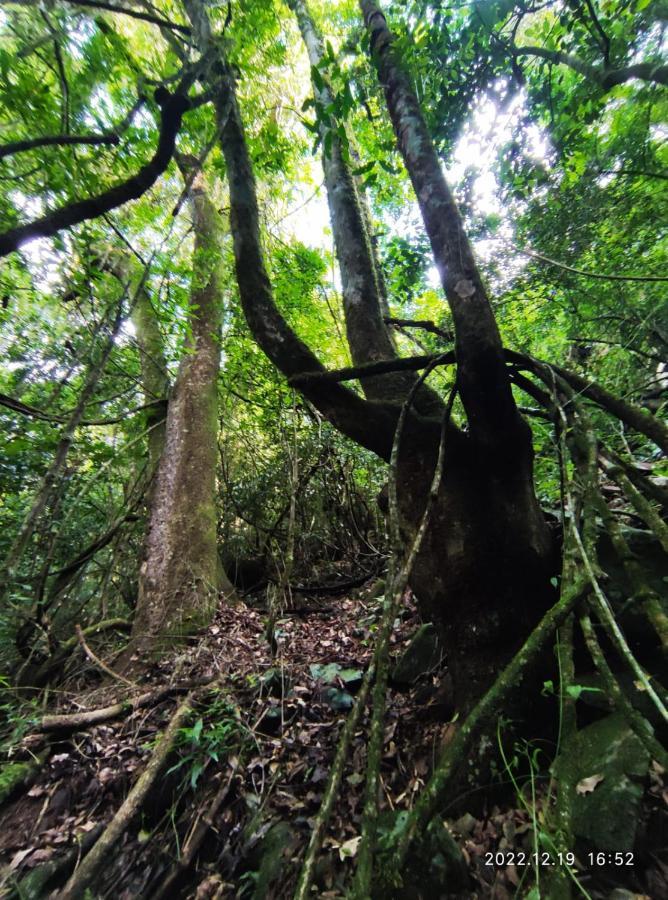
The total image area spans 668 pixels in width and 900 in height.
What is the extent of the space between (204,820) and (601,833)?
6.76 feet

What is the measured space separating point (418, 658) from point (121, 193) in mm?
4151

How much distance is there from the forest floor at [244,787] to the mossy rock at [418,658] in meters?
0.06

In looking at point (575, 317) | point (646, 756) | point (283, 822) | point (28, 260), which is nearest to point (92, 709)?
point (283, 822)

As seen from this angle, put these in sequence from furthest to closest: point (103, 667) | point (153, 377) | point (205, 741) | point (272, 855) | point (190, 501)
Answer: point (153, 377) → point (190, 501) → point (103, 667) → point (205, 741) → point (272, 855)

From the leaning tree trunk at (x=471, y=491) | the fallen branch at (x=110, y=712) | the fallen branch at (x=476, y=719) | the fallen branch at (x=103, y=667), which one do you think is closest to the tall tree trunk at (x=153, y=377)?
the fallen branch at (x=103, y=667)

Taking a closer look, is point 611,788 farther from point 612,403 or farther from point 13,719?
point 13,719

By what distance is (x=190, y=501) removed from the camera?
4.77 meters

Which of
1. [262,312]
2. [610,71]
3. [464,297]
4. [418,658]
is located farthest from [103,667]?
[610,71]

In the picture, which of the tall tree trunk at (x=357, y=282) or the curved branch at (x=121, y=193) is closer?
A: the curved branch at (x=121, y=193)

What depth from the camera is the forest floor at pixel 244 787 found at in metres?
1.90

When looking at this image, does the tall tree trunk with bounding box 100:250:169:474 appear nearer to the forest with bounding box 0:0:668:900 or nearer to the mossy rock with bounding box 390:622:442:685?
the forest with bounding box 0:0:668:900

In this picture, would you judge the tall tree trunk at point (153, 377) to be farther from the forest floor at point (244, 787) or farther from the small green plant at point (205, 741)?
the small green plant at point (205, 741)

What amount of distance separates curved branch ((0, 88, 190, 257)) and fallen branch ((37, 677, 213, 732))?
340 cm

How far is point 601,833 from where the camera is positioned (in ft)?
4.98
